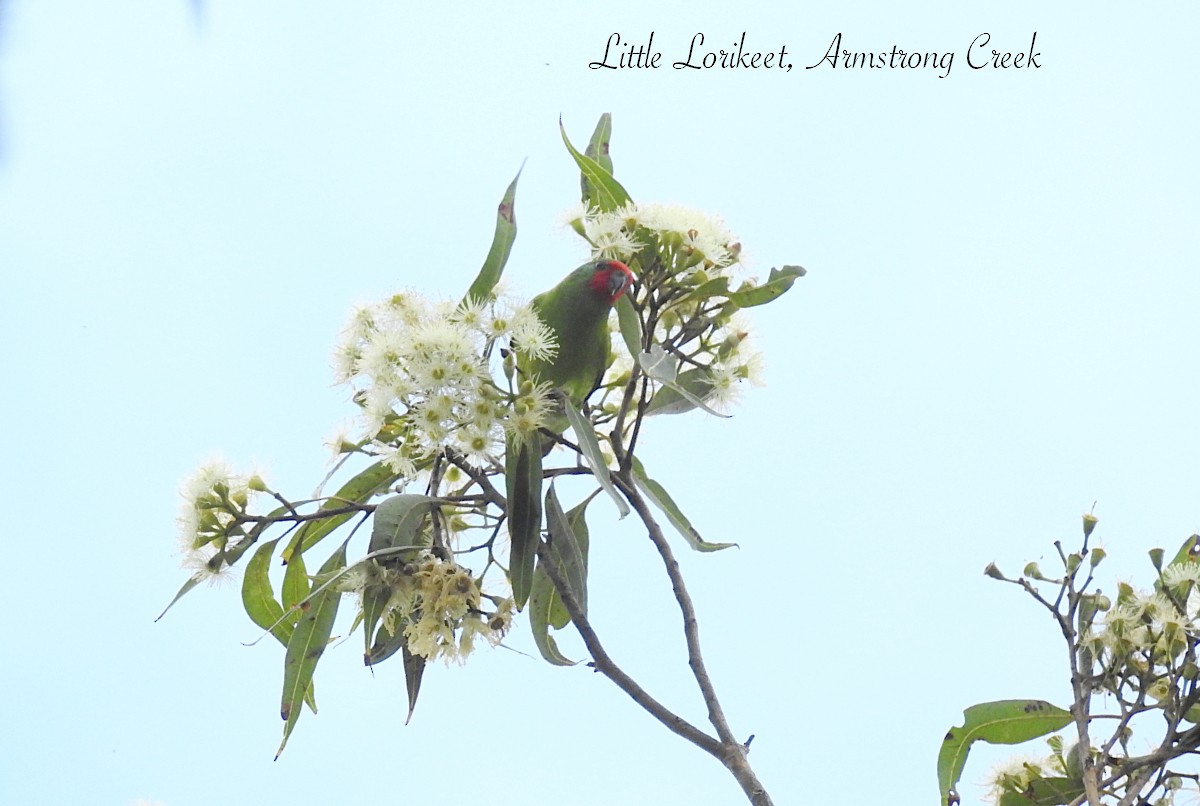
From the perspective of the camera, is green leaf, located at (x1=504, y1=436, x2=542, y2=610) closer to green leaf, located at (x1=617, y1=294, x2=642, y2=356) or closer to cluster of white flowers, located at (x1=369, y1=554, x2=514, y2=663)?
cluster of white flowers, located at (x1=369, y1=554, x2=514, y2=663)

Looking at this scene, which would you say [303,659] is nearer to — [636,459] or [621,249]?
[636,459]

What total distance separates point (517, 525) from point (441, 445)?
15 centimetres

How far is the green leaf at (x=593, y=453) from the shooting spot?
4.39 ft

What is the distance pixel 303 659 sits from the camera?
155cm

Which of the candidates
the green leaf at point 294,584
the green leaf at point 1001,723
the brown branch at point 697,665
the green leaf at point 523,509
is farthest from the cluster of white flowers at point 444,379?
the green leaf at point 1001,723

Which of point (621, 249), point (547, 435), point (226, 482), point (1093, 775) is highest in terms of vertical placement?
point (621, 249)

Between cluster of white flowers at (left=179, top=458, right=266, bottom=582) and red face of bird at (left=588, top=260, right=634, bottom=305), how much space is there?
50 cm

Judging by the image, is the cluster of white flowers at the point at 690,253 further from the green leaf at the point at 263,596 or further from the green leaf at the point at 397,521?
the green leaf at the point at 263,596

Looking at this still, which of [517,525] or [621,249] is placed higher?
[621,249]

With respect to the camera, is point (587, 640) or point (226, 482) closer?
point (587, 640)

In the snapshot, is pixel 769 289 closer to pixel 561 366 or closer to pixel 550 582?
pixel 561 366

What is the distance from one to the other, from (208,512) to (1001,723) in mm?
1050

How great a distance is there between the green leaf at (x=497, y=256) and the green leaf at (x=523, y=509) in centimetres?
21

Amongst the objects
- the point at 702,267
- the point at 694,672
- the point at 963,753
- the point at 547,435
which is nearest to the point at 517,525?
the point at 547,435
